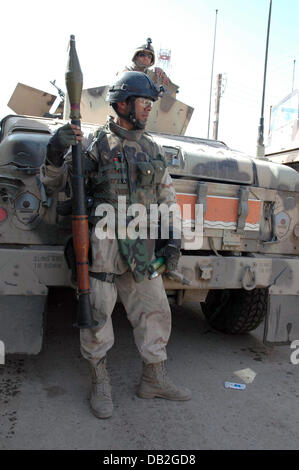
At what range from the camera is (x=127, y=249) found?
242 cm

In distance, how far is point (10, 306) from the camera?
259 cm

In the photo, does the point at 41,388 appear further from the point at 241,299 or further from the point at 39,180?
the point at 241,299

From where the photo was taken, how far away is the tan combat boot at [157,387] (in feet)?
8.44

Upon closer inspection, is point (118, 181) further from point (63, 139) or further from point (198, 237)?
point (198, 237)

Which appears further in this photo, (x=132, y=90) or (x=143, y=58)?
(x=143, y=58)

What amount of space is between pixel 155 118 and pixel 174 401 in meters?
3.00

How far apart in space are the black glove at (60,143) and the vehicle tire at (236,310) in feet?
6.59

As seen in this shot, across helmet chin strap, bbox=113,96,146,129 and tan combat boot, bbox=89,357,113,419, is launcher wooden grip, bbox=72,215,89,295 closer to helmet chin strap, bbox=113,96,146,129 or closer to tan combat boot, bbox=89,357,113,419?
tan combat boot, bbox=89,357,113,419

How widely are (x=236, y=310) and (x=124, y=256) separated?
1.68m

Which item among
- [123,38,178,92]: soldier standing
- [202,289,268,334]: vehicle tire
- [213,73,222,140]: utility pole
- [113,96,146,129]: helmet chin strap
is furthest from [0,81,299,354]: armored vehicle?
[213,73,222,140]: utility pole

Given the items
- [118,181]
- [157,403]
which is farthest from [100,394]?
[118,181]
